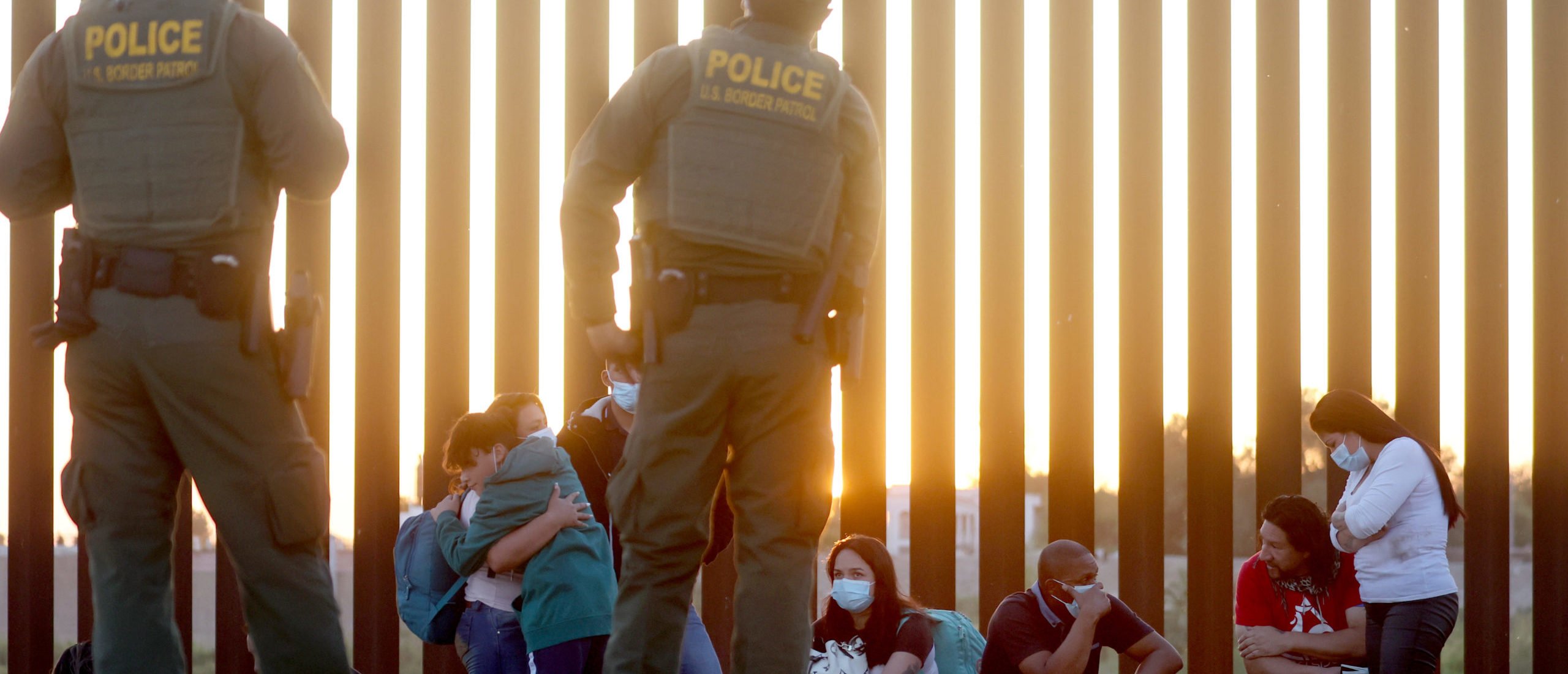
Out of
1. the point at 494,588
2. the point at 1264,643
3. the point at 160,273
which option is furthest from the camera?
the point at 1264,643

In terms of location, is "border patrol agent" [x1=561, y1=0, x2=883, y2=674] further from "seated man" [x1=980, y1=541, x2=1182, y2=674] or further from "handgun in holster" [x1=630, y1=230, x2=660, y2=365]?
"seated man" [x1=980, y1=541, x2=1182, y2=674]

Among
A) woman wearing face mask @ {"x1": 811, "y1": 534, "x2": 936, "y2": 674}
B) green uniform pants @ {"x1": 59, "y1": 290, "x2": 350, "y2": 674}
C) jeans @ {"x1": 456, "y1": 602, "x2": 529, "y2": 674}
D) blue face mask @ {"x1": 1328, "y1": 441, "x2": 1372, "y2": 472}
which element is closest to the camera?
green uniform pants @ {"x1": 59, "y1": 290, "x2": 350, "y2": 674}

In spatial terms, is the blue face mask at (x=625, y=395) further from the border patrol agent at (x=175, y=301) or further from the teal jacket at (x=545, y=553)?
the border patrol agent at (x=175, y=301)

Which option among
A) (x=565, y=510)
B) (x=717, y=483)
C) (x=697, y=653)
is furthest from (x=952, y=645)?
(x=717, y=483)

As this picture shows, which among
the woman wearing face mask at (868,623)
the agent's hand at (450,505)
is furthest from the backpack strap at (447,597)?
the woman wearing face mask at (868,623)

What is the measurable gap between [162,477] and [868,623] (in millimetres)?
2208

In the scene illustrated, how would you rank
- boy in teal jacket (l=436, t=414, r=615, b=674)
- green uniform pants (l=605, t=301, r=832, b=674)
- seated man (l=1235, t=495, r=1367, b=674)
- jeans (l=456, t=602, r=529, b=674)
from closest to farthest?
green uniform pants (l=605, t=301, r=832, b=674) < boy in teal jacket (l=436, t=414, r=615, b=674) < jeans (l=456, t=602, r=529, b=674) < seated man (l=1235, t=495, r=1367, b=674)

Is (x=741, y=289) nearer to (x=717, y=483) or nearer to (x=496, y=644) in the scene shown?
(x=717, y=483)

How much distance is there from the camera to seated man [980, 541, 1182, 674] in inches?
154

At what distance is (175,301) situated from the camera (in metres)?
2.12

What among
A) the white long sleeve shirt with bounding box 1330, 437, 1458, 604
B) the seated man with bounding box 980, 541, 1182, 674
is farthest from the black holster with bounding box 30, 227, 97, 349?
the white long sleeve shirt with bounding box 1330, 437, 1458, 604

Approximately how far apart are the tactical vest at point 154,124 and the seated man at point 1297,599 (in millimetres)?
3234

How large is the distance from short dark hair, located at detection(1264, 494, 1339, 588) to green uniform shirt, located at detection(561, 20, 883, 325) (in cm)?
246

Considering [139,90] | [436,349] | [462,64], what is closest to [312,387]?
[436,349]
